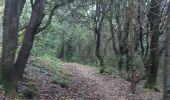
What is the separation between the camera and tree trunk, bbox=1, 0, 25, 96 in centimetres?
1062

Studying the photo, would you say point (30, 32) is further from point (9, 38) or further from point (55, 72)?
point (55, 72)

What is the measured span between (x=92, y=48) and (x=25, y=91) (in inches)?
1298

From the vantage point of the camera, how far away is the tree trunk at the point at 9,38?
10.6 metres

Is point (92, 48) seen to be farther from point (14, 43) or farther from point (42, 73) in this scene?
point (14, 43)

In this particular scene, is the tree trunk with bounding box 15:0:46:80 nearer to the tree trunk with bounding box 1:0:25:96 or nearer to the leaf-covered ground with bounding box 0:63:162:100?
the leaf-covered ground with bounding box 0:63:162:100

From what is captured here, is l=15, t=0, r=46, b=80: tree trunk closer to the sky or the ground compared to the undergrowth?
closer to the sky

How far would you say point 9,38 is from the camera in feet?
35.0

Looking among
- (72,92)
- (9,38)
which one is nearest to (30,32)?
(9,38)

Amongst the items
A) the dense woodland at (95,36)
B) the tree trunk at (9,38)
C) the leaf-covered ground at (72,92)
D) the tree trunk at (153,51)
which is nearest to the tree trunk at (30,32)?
the dense woodland at (95,36)

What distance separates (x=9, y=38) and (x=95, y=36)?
21337mm

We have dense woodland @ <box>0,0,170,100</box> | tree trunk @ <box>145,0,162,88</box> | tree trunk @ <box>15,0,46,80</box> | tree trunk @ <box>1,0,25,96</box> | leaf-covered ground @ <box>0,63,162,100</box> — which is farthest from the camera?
tree trunk @ <box>145,0,162,88</box>

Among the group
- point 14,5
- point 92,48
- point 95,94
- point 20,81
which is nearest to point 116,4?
point 95,94

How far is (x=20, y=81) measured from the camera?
13.0 m

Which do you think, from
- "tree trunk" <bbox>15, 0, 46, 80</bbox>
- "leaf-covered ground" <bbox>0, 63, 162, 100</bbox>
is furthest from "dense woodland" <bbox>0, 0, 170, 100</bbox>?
"leaf-covered ground" <bbox>0, 63, 162, 100</bbox>
